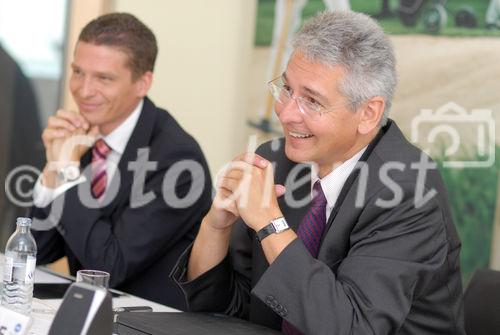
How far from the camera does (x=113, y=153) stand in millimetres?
3139

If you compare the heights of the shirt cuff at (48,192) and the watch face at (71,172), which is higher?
the watch face at (71,172)

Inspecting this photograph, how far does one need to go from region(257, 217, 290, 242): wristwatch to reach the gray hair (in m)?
0.35

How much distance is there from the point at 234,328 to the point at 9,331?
1.66 ft

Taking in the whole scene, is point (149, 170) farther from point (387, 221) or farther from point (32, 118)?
point (32, 118)

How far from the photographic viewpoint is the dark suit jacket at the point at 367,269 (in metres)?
1.95

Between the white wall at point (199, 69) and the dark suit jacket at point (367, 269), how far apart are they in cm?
246

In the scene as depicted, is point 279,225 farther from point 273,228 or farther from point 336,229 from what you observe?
point 336,229

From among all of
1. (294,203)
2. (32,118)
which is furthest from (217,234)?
(32,118)

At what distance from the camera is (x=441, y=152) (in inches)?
156

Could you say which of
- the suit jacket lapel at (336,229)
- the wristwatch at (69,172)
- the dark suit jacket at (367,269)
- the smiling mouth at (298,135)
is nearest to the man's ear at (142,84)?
the wristwatch at (69,172)

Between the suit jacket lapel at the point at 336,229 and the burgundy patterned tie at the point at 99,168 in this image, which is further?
the burgundy patterned tie at the point at 99,168

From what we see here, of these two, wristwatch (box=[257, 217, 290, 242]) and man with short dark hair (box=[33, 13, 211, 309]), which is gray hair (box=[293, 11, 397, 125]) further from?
man with short dark hair (box=[33, 13, 211, 309])

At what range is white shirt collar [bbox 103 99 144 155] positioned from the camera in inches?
123

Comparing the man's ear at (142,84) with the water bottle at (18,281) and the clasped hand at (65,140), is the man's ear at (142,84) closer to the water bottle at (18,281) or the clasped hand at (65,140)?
the clasped hand at (65,140)
